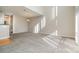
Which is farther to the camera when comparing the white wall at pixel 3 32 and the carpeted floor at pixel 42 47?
the white wall at pixel 3 32

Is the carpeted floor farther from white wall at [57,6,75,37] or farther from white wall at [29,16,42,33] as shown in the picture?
white wall at [57,6,75,37]

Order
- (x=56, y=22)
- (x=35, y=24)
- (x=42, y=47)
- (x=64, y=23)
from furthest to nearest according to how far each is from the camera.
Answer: (x=56, y=22) < (x=64, y=23) < (x=35, y=24) < (x=42, y=47)

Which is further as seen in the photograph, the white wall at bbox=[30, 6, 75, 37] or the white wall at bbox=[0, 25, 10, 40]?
the white wall at bbox=[30, 6, 75, 37]

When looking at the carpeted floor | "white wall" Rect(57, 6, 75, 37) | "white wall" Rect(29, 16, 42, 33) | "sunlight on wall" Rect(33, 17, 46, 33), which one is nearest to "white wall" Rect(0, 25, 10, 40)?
the carpeted floor

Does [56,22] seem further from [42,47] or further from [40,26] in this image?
[42,47]

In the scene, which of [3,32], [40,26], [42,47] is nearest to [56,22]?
[40,26]

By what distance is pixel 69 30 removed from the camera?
15.1 feet

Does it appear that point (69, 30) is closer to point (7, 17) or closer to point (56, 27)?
point (56, 27)

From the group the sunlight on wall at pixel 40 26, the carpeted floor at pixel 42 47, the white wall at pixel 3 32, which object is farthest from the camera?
the sunlight on wall at pixel 40 26

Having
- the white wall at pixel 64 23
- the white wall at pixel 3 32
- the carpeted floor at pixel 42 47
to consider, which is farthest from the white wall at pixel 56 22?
the white wall at pixel 3 32

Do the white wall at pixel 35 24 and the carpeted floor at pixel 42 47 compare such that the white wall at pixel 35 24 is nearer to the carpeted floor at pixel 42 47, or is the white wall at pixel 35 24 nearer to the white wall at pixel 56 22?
the white wall at pixel 56 22
